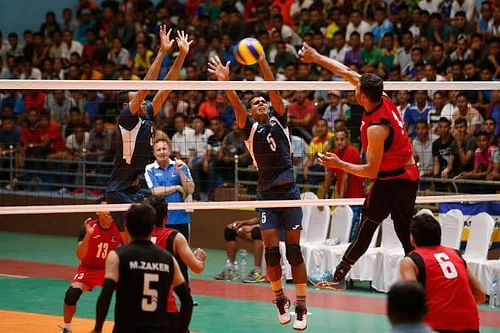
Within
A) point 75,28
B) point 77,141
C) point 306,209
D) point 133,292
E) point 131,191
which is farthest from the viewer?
point 75,28

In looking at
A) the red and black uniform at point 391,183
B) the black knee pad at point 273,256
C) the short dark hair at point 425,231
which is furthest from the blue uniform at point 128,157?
the short dark hair at point 425,231

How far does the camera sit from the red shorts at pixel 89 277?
12.2 m

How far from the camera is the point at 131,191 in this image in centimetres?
1234

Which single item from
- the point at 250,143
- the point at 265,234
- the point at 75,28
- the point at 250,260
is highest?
the point at 75,28

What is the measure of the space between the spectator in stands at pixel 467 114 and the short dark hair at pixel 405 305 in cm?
1070

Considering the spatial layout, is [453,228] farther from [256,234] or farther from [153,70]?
[153,70]

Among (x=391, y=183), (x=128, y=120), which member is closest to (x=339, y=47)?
(x=128, y=120)

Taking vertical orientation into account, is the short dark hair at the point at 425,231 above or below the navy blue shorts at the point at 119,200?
above

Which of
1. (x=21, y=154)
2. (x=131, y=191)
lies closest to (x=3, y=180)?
(x=21, y=154)

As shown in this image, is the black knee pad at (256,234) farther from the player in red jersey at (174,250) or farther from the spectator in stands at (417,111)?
the player in red jersey at (174,250)

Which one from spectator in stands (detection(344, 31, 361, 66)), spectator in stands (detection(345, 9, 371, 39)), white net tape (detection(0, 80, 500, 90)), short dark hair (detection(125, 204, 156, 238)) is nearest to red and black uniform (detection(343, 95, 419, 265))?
white net tape (detection(0, 80, 500, 90))

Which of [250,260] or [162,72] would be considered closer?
[250,260]

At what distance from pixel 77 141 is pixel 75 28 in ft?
19.1

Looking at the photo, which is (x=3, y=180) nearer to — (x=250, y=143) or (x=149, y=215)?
(x=250, y=143)
